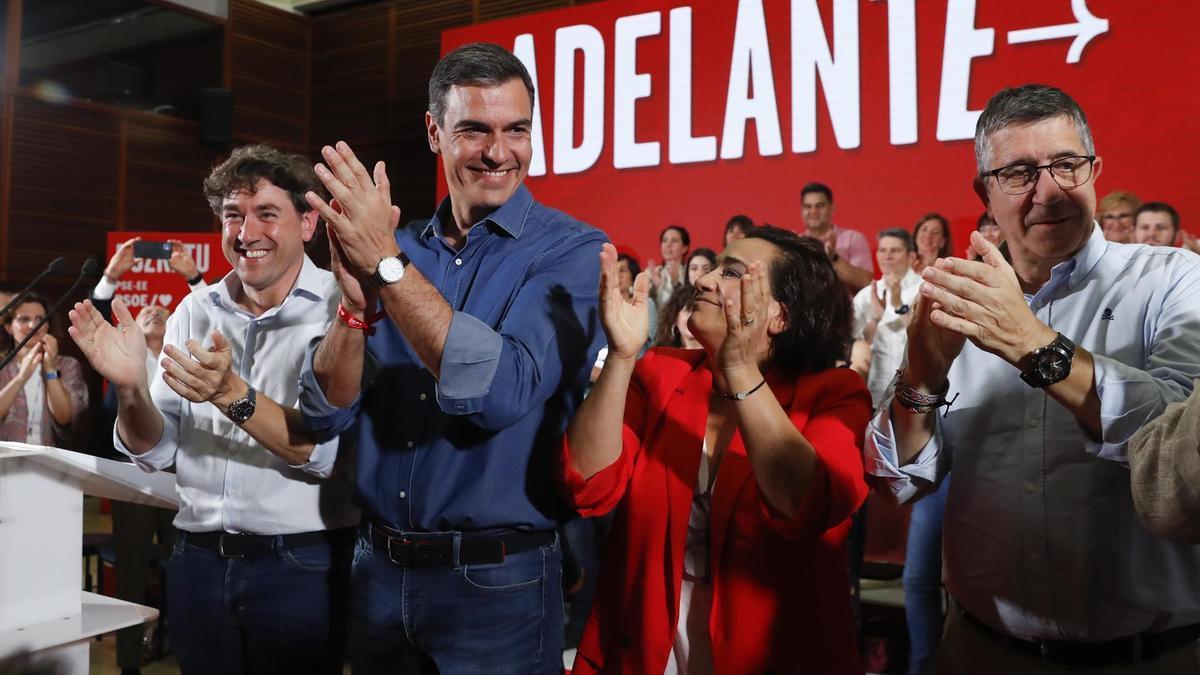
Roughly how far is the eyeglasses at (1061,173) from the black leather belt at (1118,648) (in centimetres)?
67

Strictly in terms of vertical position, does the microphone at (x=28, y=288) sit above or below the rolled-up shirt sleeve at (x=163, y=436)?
above

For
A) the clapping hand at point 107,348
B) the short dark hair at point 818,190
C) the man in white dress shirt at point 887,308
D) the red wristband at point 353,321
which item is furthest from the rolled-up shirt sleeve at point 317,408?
the short dark hair at point 818,190

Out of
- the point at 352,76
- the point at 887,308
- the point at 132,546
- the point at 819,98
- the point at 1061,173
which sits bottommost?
the point at 132,546

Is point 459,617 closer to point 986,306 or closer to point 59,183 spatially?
point 986,306

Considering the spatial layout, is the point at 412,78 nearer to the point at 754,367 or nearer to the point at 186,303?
the point at 186,303

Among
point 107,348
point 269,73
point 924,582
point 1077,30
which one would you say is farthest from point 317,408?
point 269,73

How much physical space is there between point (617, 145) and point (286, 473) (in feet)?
15.9

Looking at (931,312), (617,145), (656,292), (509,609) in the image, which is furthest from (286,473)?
(617,145)

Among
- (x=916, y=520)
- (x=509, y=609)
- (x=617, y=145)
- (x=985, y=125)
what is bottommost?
(x=916, y=520)

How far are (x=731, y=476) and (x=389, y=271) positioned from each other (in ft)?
2.23

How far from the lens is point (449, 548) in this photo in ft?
4.83

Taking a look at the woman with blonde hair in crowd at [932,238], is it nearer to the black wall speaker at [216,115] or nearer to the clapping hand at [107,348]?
the clapping hand at [107,348]

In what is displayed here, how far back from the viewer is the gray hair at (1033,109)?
56.6 inches

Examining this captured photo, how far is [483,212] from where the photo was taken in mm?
1609
